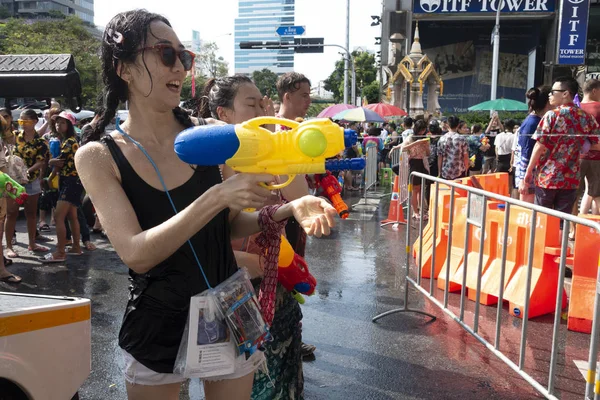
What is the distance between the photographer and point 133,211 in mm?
1686

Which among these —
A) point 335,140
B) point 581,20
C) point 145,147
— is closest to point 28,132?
point 145,147

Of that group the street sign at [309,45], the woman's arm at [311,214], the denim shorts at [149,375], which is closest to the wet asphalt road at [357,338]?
the denim shorts at [149,375]

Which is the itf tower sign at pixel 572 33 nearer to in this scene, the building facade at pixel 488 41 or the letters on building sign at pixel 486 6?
the building facade at pixel 488 41

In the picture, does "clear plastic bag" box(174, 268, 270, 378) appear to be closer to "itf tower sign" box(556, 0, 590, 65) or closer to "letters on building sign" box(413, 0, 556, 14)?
"itf tower sign" box(556, 0, 590, 65)

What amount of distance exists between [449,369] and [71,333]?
2.81 meters

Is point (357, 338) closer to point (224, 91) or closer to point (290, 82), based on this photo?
point (290, 82)

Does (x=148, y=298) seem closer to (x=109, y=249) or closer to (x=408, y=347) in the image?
(x=408, y=347)

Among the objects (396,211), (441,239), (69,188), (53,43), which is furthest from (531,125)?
(53,43)

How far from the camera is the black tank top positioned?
1736 mm

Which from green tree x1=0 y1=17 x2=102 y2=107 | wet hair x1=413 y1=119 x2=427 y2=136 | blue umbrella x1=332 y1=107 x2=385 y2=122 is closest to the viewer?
wet hair x1=413 y1=119 x2=427 y2=136

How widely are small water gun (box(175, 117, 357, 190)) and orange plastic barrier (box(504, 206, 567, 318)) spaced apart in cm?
399

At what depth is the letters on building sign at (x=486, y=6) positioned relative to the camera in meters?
35.8

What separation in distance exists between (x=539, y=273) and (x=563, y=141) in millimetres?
1702

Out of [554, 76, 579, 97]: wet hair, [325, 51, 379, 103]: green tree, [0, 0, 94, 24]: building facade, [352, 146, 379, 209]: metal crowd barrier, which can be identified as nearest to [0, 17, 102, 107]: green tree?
[352, 146, 379, 209]: metal crowd barrier
